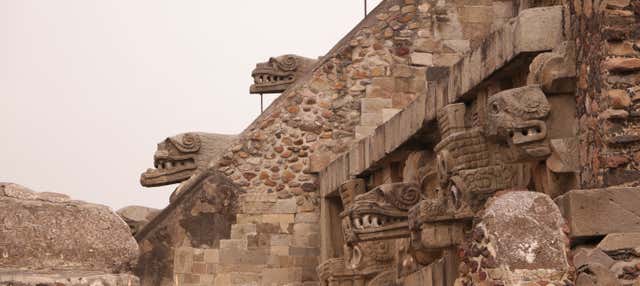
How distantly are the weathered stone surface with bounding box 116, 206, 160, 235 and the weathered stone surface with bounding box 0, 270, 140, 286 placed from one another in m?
12.8

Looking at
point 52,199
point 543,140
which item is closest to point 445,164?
point 543,140

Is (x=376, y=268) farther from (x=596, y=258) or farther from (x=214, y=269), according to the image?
(x=596, y=258)

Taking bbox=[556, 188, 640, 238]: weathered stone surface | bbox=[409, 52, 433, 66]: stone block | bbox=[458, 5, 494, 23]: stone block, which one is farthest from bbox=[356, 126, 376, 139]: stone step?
bbox=[556, 188, 640, 238]: weathered stone surface

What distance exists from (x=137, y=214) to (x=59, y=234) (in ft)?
45.8

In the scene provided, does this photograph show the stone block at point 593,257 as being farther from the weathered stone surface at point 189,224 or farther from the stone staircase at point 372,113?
the weathered stone surface at point 189,224

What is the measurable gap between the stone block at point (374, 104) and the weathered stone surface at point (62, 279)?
11052 mm

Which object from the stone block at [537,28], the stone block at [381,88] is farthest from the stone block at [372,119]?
the stone block at [537,28]

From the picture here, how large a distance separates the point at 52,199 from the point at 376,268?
8.58 m

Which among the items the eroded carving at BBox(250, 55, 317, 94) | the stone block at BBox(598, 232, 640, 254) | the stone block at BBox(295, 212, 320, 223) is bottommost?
the stone block at BBox(598, 232, 640, 254)

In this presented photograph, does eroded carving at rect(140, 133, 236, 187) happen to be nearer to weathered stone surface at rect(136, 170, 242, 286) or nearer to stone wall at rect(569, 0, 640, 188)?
weathered stone surface at rect(136, 170, 242, 286)

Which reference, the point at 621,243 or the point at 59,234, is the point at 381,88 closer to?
the point at 621,243

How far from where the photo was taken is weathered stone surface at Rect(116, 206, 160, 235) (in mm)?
18219

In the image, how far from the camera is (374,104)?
53.4 feet

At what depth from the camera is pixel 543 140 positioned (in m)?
8.68
